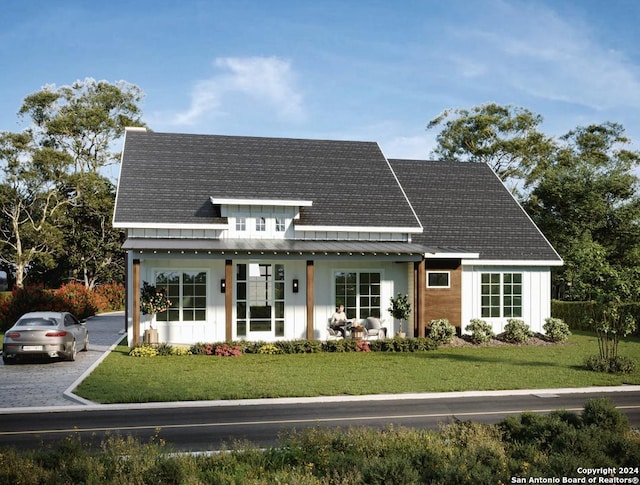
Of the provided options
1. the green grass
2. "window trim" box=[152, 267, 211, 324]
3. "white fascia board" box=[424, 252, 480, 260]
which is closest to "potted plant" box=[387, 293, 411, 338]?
the green grass

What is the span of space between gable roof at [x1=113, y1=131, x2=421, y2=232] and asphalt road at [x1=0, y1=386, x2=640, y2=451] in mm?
11026

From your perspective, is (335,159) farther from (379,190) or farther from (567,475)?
(567,475)

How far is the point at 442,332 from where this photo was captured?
2328 cm

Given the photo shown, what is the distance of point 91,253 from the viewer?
4472 centimetres

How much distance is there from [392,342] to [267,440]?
12.0 metres

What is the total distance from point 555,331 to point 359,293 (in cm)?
768

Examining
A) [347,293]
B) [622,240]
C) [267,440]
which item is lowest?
[267,440]

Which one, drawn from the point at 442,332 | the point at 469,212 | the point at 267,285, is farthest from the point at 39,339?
the point at 469,212

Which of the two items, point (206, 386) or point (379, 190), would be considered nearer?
point (206, 386)

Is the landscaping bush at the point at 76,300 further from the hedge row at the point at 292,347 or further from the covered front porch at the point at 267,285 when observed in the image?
the hedge row at the point at 292,347

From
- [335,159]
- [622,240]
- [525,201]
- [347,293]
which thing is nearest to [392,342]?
[347,293]

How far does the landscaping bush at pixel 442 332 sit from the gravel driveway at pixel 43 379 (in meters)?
11.3

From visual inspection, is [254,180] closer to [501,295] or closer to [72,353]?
[72,353]

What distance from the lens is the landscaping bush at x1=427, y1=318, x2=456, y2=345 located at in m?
23.2
